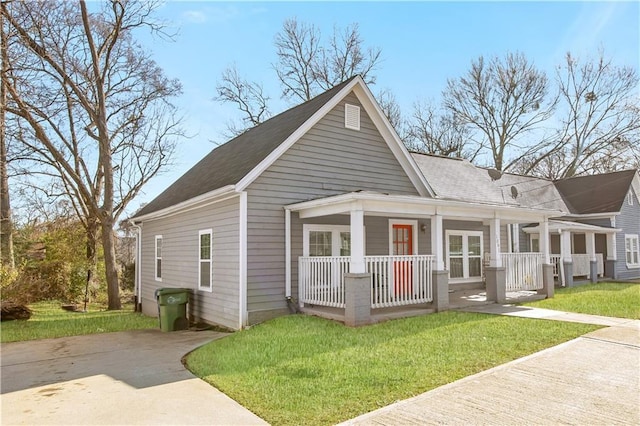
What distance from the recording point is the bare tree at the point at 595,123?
1181 inches

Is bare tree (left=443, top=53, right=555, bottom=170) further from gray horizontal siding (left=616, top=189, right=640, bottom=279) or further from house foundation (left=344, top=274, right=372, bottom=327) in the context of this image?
house foundation (left=344, top=274, right=372, bottom=327)

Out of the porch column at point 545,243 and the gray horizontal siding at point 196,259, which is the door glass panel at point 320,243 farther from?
the porch column at point 545,243

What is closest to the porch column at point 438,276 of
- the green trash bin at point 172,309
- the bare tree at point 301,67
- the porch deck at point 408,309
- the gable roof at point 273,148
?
the porch deck at point 408,309

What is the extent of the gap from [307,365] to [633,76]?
34762 mm

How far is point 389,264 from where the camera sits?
355 inches

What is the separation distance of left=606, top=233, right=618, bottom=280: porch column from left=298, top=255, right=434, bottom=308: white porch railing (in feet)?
45.6

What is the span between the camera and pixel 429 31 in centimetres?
1272

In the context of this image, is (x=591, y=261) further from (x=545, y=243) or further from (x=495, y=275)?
(x=495, y=275)

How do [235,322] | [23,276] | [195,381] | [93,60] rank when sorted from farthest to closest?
[93,60], [23,276], [235,322], [195,381]

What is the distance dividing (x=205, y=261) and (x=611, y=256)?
18.1 meters

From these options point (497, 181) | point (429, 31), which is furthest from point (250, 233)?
point (497, 181)

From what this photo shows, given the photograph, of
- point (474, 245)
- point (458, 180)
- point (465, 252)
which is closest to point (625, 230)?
point (458, 180)

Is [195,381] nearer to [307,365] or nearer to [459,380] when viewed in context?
[307,365]

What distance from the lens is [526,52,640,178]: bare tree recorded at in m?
30.0
